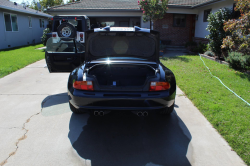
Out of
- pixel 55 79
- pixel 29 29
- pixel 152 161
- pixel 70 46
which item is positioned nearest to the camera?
pixel 152 161

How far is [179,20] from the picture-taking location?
1783 centimetres

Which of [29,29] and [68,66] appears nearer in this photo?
[68,66]

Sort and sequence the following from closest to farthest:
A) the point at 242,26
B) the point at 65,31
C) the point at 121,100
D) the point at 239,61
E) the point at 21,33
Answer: the point at 121,100
the point at 242,26
the point at 239,61
the point at 65,31
the point at 21,33

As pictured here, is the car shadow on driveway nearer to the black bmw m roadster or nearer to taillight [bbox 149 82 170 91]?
the black bmw m roadster

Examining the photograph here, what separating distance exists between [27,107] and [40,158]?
2254 mm

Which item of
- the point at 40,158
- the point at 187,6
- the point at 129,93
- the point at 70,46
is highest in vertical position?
the point at 187,6

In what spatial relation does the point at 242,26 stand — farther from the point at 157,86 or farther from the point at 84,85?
the point at 84,85

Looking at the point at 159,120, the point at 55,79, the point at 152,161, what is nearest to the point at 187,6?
the point at 55,79

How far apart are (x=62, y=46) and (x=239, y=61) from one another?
650 centimetres

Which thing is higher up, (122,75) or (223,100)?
(122,75)

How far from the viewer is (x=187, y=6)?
1614 centimetres

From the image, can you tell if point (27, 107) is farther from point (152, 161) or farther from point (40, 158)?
point (152, 161)

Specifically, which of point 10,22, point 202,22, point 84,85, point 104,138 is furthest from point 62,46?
point 10,22

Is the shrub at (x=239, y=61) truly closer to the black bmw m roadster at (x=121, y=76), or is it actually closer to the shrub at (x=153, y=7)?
the black bmw m roadster at (x=121, y=76)
